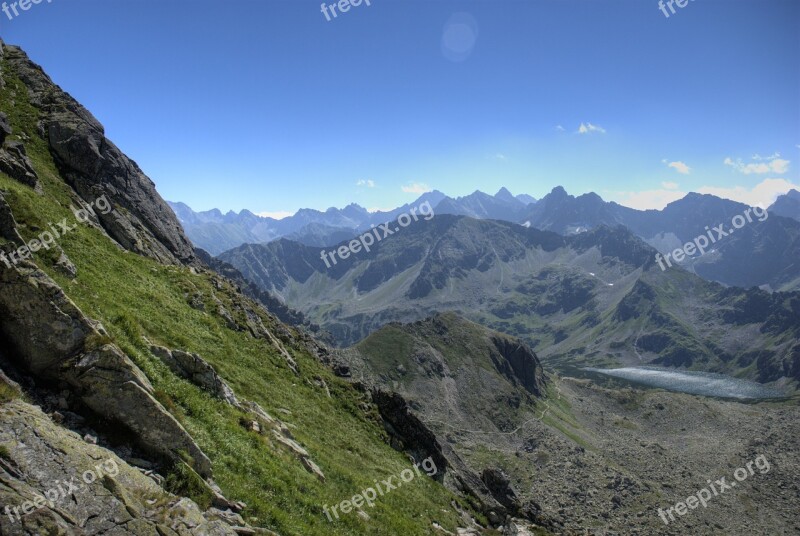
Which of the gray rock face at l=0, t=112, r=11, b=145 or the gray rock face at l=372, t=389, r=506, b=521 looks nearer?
the gray rock face at l=0, t=112, r=11, b=145

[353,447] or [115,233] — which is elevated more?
[115,233]

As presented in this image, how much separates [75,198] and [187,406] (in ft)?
143

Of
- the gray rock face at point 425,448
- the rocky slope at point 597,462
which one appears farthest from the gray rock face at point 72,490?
the rocky slope at point 597,462

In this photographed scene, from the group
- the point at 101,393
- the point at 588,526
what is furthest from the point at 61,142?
the point at 588,526

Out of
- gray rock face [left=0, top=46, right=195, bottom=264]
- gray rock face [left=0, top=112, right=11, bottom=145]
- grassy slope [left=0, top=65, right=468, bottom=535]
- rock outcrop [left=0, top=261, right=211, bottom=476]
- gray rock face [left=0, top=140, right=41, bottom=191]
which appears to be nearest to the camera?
rock outcrop [left=0, top=261, right=211, bottom=476]

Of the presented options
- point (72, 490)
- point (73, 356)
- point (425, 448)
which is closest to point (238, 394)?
point (73, 356)

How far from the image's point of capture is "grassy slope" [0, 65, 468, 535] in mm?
18891

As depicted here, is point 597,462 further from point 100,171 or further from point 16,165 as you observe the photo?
point 16,165

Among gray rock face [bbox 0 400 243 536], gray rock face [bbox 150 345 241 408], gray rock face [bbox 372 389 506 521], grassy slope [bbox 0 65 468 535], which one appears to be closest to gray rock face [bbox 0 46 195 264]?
grassy slope [bbox 0 65 468 535]

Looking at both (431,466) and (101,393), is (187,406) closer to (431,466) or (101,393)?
(101,393)

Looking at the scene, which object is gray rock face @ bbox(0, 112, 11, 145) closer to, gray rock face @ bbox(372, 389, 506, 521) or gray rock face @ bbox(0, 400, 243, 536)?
gray rock face @ bbox(0, 400, 243, 536)

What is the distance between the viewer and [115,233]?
51.8 metres

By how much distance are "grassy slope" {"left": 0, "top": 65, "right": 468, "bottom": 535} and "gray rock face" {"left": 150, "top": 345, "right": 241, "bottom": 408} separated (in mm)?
1034

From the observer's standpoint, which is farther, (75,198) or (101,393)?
(75,198)
